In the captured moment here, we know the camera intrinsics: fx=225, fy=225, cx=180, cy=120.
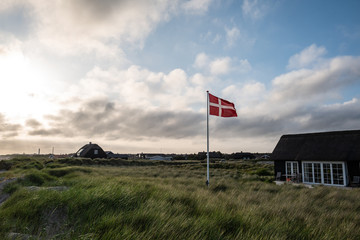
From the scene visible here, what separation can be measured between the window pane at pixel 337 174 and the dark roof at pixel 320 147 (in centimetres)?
84

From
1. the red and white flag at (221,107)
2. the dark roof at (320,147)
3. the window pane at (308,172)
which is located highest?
the red and white flag at (221,107)

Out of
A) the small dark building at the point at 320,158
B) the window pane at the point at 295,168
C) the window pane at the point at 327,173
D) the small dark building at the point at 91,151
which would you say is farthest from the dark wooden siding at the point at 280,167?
the small dark building at the point at 91,151

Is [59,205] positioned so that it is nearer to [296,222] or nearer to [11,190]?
[296,222]

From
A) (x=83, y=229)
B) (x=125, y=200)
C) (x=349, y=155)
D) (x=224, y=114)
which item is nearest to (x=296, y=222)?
(x=125, y=200)

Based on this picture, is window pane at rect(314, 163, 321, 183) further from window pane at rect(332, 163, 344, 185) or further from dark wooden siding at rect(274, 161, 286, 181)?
dark wooden siding at rect(274, 161, 286, 181)

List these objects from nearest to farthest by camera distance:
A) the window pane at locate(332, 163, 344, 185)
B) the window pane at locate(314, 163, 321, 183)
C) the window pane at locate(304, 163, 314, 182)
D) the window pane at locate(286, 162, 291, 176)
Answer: the window pane at locate(332, 163, 344, 185) → the window pane at locate(314, 163, 321, 183) → the window pane at locate(304, 163, 314, 182) → the window pane at locate(286, 162, 291, 176)

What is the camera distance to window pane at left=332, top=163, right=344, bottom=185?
1800 cm

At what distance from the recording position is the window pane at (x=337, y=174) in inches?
709

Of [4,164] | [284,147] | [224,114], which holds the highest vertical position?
[224,114]

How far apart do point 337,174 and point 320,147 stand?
2568 millimetres

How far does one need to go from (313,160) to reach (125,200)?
19122 mm

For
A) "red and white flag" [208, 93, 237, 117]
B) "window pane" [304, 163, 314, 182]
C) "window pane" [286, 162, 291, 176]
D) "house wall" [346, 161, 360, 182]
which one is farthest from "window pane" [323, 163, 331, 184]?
"red and white flag" [208, 93, 237, 117]

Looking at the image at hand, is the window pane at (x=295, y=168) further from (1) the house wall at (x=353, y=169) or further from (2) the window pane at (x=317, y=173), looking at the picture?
(1) the house wall at (x=353, y=169)

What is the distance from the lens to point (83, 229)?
3.54m
